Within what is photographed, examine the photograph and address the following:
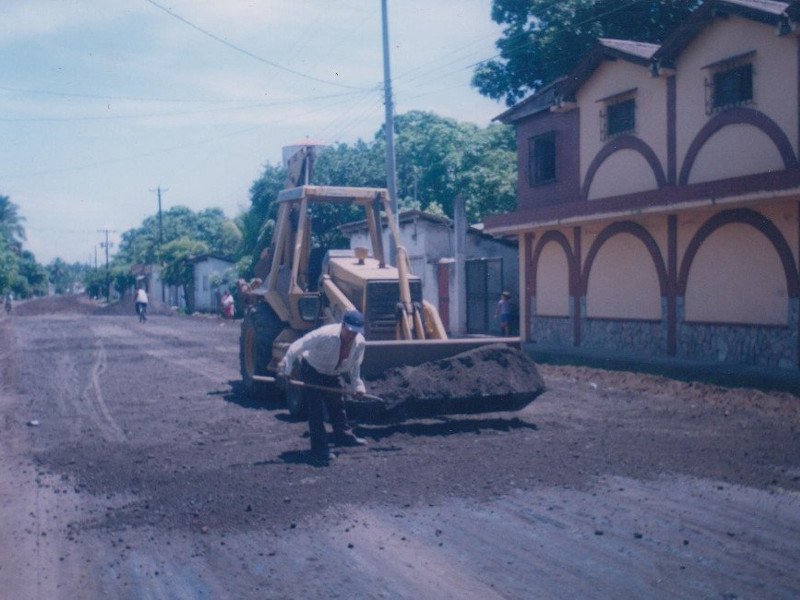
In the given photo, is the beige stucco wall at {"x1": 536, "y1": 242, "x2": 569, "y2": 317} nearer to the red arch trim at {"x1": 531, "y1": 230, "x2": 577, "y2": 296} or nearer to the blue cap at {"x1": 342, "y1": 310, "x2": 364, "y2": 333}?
the red arch trim at {"x1": 531, "y1": 230, "x2": 577, "y2": 296}

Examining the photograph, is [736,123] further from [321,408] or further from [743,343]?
[321,408]

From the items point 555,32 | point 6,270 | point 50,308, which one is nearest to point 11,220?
point 50,308

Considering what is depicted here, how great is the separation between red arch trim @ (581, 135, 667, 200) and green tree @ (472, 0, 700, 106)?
10800 mm

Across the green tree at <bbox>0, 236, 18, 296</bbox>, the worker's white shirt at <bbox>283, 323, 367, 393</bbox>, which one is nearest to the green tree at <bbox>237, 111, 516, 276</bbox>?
the green tree at <bbox>0, 236, 18, 296</bbox>

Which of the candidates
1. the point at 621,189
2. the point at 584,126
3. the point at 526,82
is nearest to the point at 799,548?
the point at 621,189

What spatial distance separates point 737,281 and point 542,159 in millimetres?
8417

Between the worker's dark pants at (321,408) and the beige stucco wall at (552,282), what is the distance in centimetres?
1464

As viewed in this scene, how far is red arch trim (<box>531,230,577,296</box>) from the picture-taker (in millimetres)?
22812

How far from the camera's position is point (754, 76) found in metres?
17.2

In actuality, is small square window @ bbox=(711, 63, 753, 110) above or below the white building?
above

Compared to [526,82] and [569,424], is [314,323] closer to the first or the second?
[569,424]

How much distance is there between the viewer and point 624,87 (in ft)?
68.9

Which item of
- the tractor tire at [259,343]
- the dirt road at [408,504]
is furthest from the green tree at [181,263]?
the dirt road at [408,504]

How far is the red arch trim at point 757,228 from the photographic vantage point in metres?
16.2
